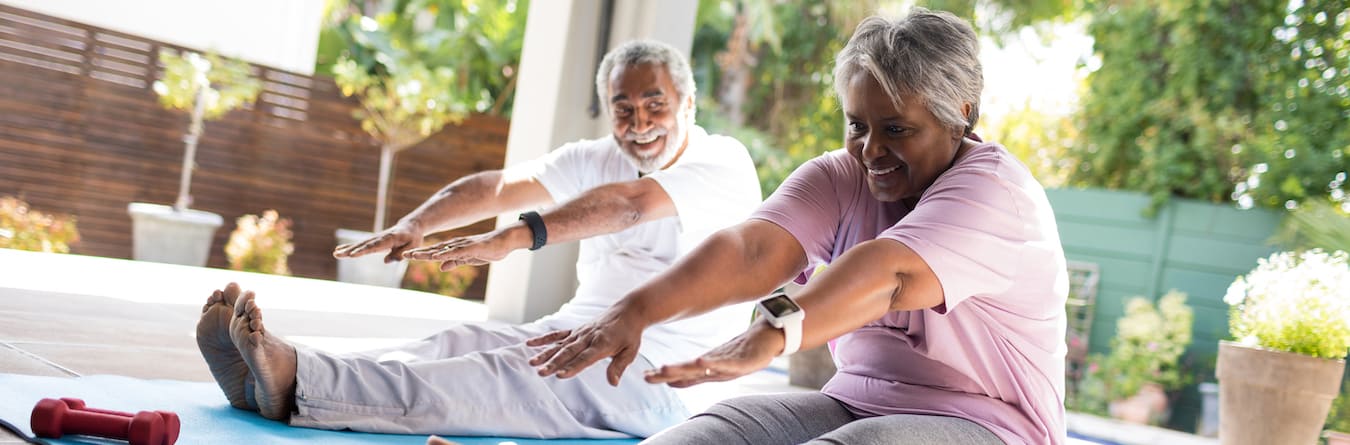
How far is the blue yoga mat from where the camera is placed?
6.77 ft

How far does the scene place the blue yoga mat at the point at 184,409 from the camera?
6.77 feet

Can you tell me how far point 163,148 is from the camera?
8062 mm

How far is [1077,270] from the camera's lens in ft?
24.1

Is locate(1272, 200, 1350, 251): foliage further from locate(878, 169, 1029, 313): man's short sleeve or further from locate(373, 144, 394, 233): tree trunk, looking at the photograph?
locate(373, 144, 394, 233): tree trunk

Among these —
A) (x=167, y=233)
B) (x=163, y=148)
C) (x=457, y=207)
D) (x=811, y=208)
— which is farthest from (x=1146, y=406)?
(x=163, y=148)

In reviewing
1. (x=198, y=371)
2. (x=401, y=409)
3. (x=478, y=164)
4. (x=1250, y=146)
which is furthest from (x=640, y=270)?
(x=478, y=164)

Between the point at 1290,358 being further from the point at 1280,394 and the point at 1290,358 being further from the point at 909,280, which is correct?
the point at 909,280

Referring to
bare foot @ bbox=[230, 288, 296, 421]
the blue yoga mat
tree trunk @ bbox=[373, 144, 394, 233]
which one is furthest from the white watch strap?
tree trunk @ bbox=[373, 144, 394, 233]

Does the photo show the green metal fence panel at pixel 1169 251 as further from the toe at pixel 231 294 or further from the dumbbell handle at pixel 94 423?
the dumbbell handle at pixel 94 423

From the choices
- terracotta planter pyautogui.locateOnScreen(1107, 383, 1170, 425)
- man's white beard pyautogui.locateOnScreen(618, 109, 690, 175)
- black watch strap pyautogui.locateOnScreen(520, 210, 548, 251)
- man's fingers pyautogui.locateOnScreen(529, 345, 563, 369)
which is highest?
man's white beard pyautogui.locateOnScreen(618, 109, 690, 175)

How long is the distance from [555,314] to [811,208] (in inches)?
41.5

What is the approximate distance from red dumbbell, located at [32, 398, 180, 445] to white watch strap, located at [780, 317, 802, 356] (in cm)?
107

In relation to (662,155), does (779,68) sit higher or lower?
higher

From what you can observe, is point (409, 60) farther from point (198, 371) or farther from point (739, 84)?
point (198, 371)
